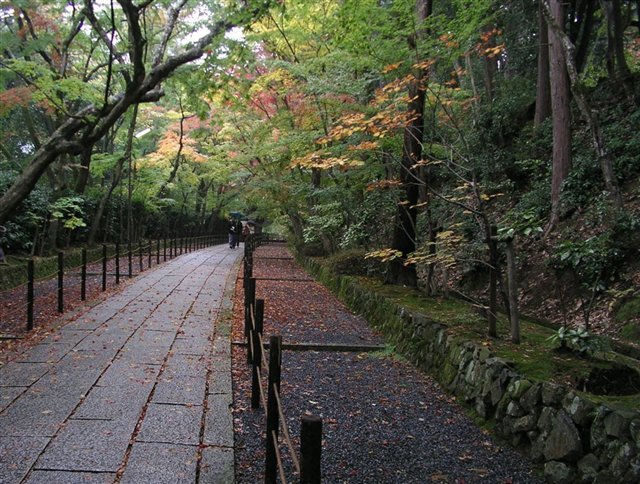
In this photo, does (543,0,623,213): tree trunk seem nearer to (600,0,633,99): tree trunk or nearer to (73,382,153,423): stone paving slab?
(600,0,633,99): tree trunk

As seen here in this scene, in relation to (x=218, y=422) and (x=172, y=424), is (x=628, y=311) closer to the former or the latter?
(x=218, y=422)

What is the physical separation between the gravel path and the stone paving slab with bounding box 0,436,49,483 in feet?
4.50

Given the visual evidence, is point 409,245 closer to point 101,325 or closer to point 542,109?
point 101,325

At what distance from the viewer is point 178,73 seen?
29.5 feet

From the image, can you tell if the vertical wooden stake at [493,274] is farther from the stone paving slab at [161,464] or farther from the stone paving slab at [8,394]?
the stone paving slab at [8,394]

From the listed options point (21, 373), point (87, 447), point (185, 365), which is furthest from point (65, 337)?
point (87, 447)

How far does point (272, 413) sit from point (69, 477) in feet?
4.41

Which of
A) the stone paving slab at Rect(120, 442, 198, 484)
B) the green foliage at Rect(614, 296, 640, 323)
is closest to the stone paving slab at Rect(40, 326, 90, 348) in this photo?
the stone paving slab at Rect(120, 442, 198, 484)

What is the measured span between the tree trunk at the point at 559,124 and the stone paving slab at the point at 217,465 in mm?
7744

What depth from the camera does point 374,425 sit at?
4.21 meters

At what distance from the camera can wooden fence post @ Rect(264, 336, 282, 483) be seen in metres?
2.92

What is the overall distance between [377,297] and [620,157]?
17.4 feet

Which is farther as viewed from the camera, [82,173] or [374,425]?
[82,173]

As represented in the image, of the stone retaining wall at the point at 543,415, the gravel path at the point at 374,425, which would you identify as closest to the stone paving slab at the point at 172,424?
the gravel path at the point at 374,425
